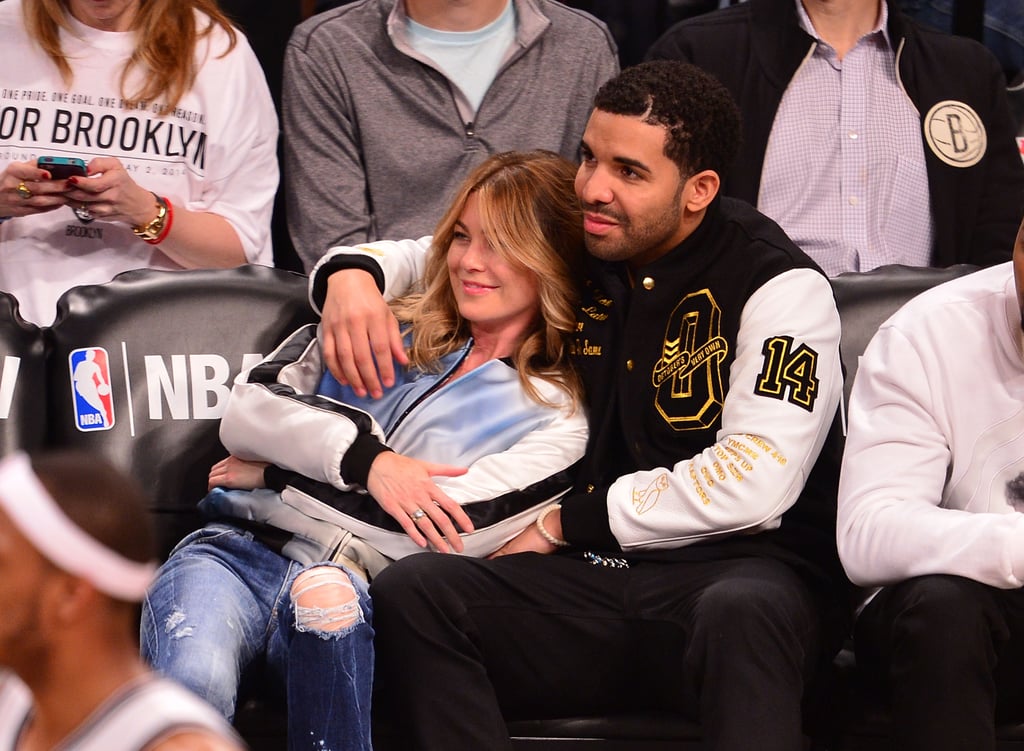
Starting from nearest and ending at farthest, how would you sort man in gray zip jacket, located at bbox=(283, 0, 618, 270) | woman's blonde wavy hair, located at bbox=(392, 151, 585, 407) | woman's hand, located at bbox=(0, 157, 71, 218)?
1. woman's blonde wavy hair, located at bbox=(392, 151, 585, 407)
2. woman's hand, located at bbox=(0, 157, 71, 218)
3. man in gray zip jacket, located at bbox=(283, 0, 618, 270)

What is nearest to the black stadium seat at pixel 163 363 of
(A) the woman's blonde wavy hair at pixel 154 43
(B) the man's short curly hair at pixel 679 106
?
(A) the woman's blonde wavy hair at pixel 154 43

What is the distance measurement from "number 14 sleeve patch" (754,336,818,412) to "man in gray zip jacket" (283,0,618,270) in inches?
41.3

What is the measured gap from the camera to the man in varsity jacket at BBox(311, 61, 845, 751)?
247 centimetres

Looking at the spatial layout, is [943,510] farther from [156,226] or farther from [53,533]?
[156,226]

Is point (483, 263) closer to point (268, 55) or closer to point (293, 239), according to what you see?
point (293, 239)

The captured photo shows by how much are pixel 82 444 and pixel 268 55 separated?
4.61 ft

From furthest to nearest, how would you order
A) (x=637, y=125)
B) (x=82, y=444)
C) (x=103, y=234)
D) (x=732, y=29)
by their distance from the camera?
1. (x=732, y=29)
2. (x=103, y=234)
3. (x=82, y=444)
4. (x=637, y=125)

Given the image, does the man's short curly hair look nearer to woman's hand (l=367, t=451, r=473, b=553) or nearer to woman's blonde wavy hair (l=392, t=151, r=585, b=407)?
woman's blonde wavy hair (l=392, t=151, r=585, b=407)

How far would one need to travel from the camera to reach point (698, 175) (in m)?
2.90

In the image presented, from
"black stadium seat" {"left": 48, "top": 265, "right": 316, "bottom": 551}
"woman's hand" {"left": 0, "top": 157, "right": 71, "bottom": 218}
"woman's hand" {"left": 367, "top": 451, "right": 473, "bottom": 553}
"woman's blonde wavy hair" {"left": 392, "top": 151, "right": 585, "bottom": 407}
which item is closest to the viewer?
"woman's hand" {"left": 367, "top": 451, "right": 473, "bottom": 553}

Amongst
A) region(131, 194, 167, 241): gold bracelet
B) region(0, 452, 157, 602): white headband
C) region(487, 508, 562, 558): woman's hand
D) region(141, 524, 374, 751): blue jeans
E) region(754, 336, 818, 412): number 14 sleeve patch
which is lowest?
region(141, 524, 374, 751): blue jeans

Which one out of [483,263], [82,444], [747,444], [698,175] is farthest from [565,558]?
[82,444]

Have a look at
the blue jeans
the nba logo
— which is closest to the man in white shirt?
the blue jeans

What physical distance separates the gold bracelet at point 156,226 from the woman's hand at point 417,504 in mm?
919
